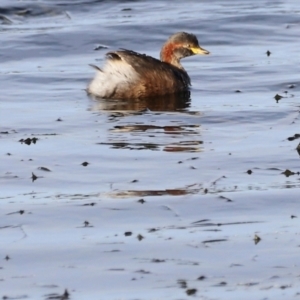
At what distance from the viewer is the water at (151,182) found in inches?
251

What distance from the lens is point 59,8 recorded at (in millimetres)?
23953

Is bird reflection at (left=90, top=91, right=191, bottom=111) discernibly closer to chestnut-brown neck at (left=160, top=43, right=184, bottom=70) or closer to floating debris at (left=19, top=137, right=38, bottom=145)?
chestnut-brown neck at (left=160, top=43, right=184, bottom=70)

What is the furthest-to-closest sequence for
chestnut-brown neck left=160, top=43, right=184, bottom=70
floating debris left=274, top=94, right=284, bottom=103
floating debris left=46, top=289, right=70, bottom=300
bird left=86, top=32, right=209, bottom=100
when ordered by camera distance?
chestnut-brown neck left=160, top=43, right=184, bottom=70
bird left=86, top=32, right=209, bottom=100
floating debris left=274, top=94, right=284, bottom=103
floating debris left=46, top=289, right=70, bottom=300

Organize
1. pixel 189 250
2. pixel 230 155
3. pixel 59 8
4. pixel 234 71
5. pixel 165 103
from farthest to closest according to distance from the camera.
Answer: pixel 59 8
pixel 234 71
pixel 165 103
pixel 230 155
pixel 189 250

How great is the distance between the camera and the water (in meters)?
6.38

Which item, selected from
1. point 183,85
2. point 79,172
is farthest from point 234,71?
point 79,172

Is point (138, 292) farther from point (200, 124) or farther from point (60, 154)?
point (200, 124)

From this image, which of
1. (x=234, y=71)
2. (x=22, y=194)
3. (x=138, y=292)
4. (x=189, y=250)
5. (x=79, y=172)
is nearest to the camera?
(x=138, y=292)

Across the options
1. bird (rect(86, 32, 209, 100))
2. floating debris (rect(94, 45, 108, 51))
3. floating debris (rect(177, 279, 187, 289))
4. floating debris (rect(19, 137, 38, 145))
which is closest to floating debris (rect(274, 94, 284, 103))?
bird (rect(86, 32, 209, 100))

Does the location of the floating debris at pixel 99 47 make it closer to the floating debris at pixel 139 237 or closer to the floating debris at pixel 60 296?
the floating debris at pixel 139 237

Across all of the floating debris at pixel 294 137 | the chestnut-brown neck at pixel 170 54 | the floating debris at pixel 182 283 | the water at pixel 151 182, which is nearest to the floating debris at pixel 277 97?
the water at pixel 151 182

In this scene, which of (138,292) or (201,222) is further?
(201,222)

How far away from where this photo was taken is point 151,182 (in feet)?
28.8

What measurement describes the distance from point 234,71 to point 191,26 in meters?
5.34
